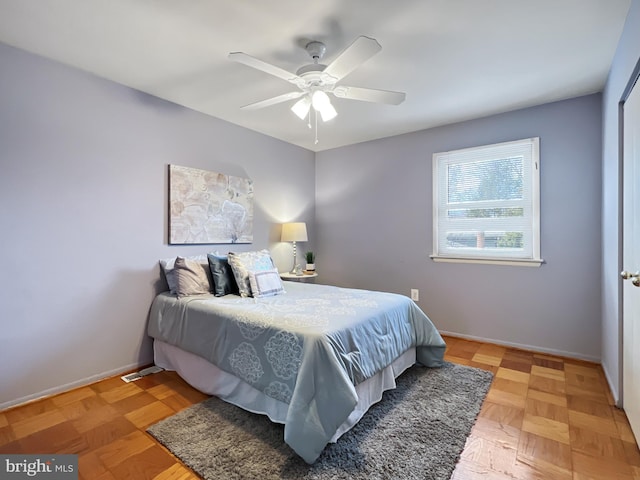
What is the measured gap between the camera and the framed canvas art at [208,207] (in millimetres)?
2863

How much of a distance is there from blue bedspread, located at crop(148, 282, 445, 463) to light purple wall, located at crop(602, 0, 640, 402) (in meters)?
1.12

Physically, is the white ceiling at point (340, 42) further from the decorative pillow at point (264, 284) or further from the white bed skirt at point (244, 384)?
the white bed skirt at point (244, 384)

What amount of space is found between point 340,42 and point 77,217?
2199mm

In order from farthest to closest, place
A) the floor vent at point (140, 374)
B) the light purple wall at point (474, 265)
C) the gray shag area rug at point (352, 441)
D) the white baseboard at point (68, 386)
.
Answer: the light purple wall at point (474, 265) < the floor vent at point (140, 374) < the white baseboard at point (68, 386) < the gray shag area rug at point (352, 441)

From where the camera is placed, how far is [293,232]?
150 inches

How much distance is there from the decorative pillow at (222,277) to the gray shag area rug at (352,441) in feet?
2.74

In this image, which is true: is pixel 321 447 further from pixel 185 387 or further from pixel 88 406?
pixel 88 406

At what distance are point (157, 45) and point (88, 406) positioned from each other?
Result: 2381mm

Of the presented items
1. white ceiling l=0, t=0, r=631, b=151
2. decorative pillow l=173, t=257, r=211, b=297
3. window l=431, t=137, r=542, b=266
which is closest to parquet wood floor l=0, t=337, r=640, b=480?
decorative pillow l=173, t=257, r=211, b=297

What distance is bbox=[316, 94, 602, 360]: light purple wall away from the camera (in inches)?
108

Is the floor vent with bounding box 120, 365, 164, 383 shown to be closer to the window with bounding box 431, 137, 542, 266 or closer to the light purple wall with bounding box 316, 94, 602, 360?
the light purple wall with bounding box 316, 94, 602, 360

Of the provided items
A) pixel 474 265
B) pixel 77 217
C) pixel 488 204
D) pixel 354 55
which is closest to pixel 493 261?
pixel 474 265

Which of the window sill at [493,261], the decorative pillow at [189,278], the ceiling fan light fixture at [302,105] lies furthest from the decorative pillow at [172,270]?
the window sill at [493,261]

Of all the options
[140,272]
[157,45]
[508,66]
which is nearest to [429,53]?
[508,66]
